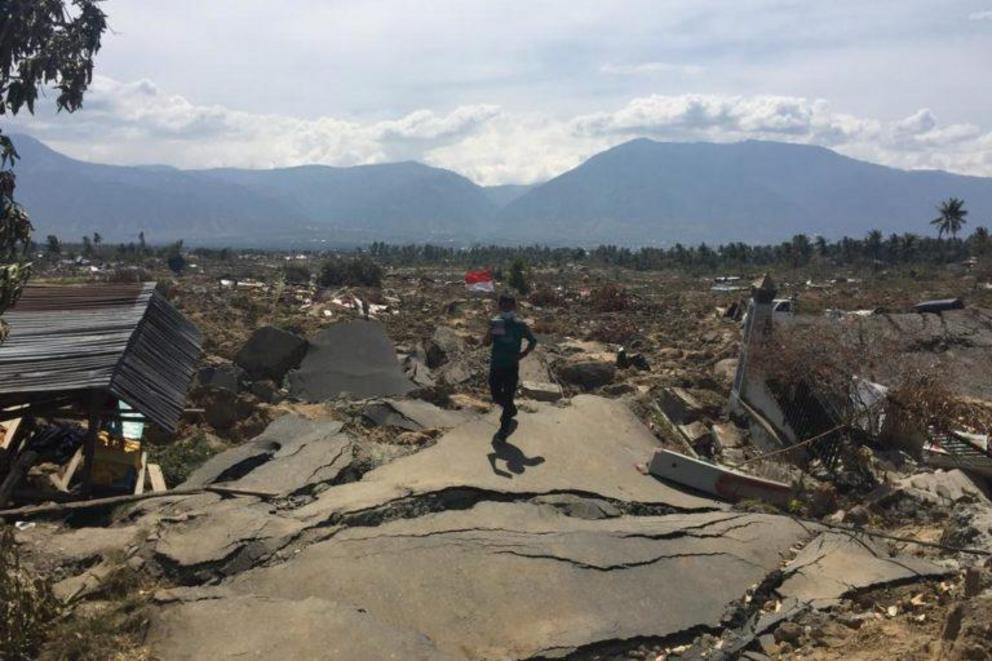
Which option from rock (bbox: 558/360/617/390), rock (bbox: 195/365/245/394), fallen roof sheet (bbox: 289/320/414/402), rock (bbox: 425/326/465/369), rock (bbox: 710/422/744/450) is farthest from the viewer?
rock (bbox: 425/326/465/369)

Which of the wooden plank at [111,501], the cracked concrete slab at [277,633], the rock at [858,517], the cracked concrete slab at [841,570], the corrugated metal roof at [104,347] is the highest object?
the corrugated metal roof at [104,347]

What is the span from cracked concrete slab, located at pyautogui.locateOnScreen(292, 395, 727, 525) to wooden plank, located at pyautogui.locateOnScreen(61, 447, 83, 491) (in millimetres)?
2272

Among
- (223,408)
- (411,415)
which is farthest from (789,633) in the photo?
(223,408)

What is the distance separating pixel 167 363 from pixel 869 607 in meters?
5.52

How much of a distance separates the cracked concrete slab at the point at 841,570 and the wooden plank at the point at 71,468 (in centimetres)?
534

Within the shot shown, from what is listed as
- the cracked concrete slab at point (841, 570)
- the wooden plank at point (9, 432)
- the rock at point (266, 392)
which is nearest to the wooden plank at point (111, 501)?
the wooden plank at point (9, 432)

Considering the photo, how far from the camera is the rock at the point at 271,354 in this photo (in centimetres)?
1118

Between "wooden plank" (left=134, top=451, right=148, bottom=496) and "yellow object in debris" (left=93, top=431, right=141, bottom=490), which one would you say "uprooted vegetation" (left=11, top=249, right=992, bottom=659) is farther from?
"yellow object in debris" (left=93, top=431, right=141, bottom=490)

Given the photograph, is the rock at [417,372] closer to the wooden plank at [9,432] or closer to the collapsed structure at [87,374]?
the collapsed structure at [87,374]

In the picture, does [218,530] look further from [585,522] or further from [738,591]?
[738,591]

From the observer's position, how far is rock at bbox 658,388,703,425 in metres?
9.27

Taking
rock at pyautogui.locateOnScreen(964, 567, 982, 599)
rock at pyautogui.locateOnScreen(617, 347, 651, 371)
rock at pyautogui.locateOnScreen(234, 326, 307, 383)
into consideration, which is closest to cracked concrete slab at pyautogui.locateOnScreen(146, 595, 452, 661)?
rock at pyautogui.locateOnScreen(964, 567, 982, 599)

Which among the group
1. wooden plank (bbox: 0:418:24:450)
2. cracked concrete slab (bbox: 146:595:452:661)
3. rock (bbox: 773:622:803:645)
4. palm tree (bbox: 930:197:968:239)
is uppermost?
palm tree (bbox: 930:197:968:239)

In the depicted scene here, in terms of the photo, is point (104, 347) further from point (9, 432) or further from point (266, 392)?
point (266, 392)
